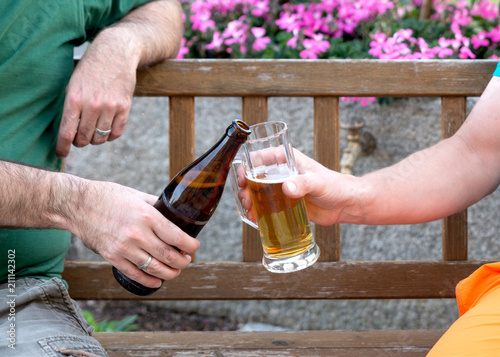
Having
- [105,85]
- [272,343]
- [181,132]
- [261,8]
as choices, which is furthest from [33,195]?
[261,8]

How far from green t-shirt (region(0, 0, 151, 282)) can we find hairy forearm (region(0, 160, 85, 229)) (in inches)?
9.1

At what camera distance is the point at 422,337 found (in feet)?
6.13

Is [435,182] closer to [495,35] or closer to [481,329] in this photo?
[481,329]

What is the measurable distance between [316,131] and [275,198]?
29.8 inches

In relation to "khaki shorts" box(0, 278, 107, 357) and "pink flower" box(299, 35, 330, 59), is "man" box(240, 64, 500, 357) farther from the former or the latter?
"pink flower" box(299, 35, 330, 59)

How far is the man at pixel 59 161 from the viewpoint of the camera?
132 centimetres

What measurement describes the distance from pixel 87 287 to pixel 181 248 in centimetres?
91

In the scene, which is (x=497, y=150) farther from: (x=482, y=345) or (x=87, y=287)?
(x=87, y=287)

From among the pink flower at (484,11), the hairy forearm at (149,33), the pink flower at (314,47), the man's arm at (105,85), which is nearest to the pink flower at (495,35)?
the pink flower at (484,11)

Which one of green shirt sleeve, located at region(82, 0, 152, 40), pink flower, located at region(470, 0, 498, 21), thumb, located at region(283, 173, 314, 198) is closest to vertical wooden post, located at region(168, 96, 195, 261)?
green shirt sleeve, located at region(82, 0, 152, 40)

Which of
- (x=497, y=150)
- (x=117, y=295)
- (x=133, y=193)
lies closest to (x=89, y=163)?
(x=117, y=295)

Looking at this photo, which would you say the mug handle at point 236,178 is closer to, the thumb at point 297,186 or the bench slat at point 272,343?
the thumb at point 297,186

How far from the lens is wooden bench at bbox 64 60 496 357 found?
189cm

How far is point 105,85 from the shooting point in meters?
1.68
